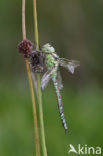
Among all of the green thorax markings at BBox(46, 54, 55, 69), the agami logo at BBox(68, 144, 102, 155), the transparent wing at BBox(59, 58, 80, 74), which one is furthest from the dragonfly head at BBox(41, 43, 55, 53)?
the agami logo at BBox(68, 144, 102, 155)

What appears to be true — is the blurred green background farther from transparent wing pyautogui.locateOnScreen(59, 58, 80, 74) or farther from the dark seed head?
the dark seed head

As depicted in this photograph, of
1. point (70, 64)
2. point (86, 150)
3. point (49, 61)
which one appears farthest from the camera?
point (86, 150)

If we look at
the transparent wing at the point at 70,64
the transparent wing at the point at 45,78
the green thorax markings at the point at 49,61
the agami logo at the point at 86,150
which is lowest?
the agami logo at the point at 86,150

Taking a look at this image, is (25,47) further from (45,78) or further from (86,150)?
(86,150)

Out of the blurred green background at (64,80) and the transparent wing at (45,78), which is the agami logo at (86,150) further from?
the transparent wing at (45,78)

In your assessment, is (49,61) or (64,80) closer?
(49,61)

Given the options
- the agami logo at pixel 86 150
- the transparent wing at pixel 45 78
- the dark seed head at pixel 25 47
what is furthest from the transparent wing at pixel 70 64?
the agami logo at pixel 86 150

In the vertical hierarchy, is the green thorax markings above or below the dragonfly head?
below

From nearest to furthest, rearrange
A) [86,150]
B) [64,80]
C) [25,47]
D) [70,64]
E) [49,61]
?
[25,47], [49,61], [70,64], [86,150], [64,80]

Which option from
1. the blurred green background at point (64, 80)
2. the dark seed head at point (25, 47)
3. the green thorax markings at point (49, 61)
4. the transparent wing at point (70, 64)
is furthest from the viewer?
the blurred green background at point (64, 80)

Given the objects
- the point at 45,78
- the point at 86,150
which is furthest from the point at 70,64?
the point at 86,150
